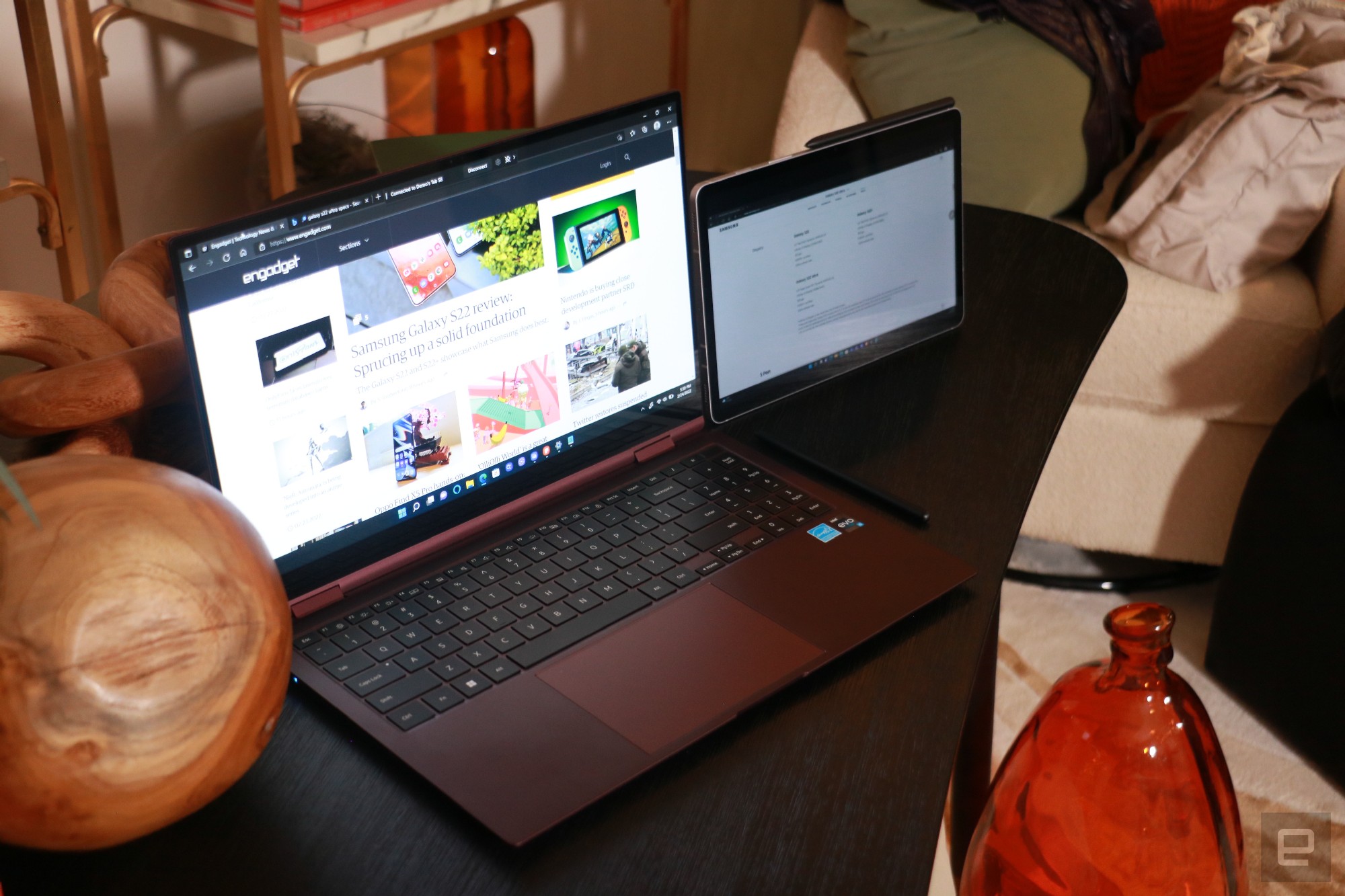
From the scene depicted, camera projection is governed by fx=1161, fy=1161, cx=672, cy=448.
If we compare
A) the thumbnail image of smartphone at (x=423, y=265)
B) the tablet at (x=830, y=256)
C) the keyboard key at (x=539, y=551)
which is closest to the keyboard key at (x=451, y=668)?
the keyboard key at (x=539, y=551)

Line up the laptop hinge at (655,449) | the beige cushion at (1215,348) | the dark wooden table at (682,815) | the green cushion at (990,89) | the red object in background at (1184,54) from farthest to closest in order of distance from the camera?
the red object in background at (1184,54)
the green cushion at (990,89)
the beige cushion at (1215,348)
the laptop hinge at (655,449)
the dark wooden table at (682,815)

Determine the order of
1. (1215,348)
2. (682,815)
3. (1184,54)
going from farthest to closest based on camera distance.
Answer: (1184,54) → (1215,348) → (682,815)

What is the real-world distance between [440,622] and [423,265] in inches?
8.6

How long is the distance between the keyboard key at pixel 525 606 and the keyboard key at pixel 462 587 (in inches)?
1.0

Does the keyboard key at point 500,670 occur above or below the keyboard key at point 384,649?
below

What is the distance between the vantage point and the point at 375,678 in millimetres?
631

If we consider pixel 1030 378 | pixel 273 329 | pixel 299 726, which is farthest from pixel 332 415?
pixel 1030 378

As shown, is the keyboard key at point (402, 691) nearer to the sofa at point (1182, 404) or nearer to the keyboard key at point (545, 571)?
the keyboard key at point (545, 571)

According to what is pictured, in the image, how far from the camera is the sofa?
1.59 meters

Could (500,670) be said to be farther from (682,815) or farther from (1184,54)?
(1184,54)

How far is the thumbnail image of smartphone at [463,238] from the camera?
Answer: 0.72 meters

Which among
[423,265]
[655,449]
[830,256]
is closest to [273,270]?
[423,265]

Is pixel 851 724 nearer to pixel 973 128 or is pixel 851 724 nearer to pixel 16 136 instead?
pixel 973 128

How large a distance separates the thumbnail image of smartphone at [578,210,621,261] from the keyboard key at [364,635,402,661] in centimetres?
30
